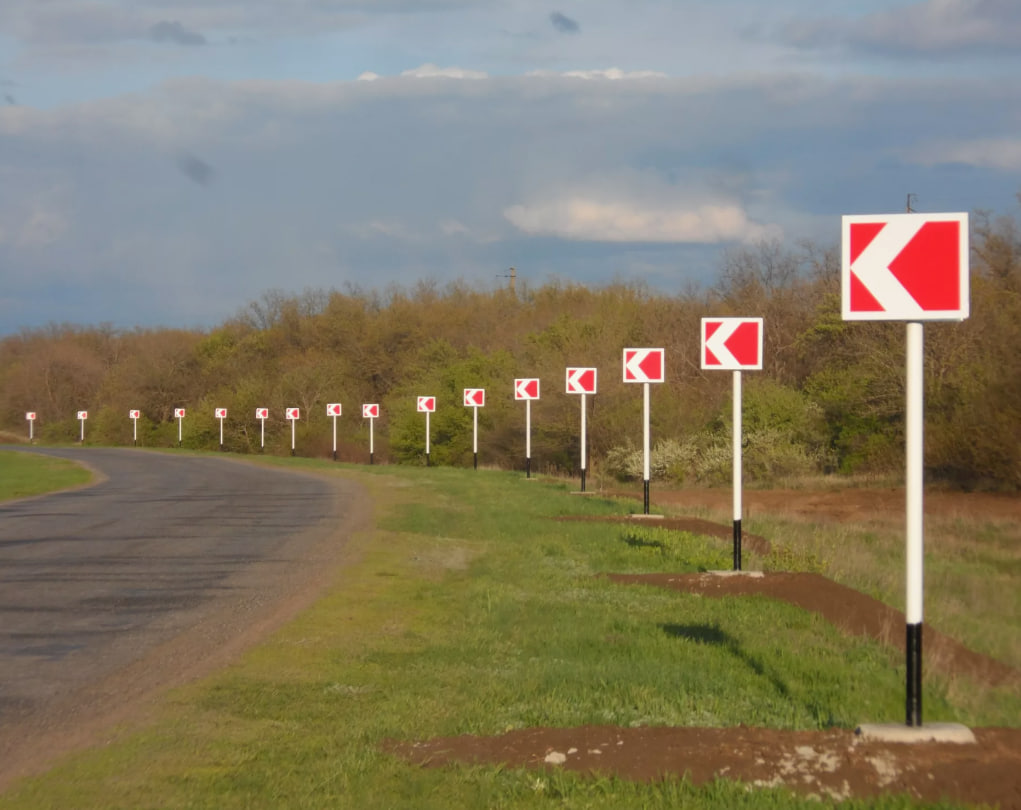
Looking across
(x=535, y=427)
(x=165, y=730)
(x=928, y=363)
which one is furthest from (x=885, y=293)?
(x=535, y=427)

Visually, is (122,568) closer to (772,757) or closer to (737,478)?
(737,478)

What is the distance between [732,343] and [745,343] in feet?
0.50

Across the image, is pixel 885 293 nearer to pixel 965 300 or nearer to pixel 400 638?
pixel 965 300

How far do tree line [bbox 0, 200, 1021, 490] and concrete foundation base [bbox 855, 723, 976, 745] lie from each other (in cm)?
2253

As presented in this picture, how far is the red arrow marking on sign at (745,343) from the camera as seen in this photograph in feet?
46.0

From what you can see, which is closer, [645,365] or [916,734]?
[916,734]

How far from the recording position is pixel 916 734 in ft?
21.5

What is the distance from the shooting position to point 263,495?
2980 centimetres

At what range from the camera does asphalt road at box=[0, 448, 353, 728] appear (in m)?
9.70

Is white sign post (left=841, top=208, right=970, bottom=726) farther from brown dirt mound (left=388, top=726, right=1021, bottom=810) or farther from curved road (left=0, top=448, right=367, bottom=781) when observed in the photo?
curved road (left=0, top=448, right=367, bottom=781)

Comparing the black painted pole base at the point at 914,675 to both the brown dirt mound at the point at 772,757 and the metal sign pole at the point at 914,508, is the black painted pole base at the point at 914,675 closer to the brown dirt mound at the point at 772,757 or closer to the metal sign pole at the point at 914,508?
the metal sign pole at the point at 914,508

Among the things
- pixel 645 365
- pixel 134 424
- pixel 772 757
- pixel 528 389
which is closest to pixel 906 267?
pixel 772 757

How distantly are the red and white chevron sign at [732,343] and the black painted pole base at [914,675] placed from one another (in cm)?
718

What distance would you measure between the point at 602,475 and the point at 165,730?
37.3 meters
